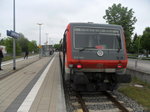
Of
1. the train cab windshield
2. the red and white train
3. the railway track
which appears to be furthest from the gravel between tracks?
the train cab windshield

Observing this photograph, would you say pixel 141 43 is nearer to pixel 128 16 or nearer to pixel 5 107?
pixel 128 16

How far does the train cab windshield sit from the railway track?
1906 millimetres

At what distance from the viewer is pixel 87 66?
7180 millimetres

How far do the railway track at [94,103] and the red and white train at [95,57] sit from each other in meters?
0.43

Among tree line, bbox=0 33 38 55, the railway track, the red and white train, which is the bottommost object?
the railway track

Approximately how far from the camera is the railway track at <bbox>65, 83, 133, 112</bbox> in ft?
20.3

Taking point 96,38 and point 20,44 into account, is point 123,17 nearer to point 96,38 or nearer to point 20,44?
point 96,38

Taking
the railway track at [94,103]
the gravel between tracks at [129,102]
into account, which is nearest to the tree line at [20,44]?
the railway track at [94,103]

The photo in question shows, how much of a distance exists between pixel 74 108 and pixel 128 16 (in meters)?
14.3

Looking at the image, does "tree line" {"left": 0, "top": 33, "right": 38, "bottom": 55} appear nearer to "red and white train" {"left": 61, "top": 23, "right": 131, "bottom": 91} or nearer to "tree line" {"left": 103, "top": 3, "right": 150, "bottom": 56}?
"tree line" {"left": 103, "top": 3, "right": 150, "bottom": 56}

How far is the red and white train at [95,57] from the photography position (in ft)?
23.5

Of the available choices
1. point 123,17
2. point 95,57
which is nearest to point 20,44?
point 123,17

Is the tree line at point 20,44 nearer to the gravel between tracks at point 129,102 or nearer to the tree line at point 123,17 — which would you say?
the tree line at point 123,17

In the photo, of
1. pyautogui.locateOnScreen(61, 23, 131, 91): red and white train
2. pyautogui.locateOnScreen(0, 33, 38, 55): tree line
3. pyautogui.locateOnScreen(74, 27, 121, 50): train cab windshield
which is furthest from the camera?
pyautogui.locateOnScreen(0, 33, 38, 55): tree line
